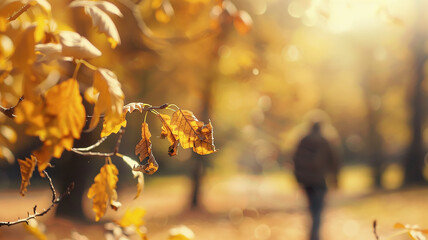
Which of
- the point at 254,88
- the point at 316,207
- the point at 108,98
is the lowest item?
the point at 108,98

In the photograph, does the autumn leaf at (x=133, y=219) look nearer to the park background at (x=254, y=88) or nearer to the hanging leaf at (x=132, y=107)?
the hanging leaf at (x=132, y=107)

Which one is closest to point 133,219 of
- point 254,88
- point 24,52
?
point 24,52

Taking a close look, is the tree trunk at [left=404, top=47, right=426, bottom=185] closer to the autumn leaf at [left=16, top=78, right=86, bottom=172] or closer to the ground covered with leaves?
the ground covered with leaves

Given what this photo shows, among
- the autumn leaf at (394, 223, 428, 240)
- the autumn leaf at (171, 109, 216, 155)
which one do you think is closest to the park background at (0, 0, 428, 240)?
the autumn leaf at (394, 223, 428, 240)

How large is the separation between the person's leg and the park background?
87cm

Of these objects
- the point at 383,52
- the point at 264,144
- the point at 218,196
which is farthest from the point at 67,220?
the point at 383,52

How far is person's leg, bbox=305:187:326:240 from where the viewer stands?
6.37 metres

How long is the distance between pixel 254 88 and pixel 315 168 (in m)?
5.78

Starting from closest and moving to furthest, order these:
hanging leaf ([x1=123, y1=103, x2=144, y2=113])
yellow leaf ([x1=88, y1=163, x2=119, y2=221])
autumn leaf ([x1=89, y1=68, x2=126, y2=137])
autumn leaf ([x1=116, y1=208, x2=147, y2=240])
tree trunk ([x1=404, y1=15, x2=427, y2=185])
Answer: autumn leaf ([x1=89, y1=68, x2=126, y2=137]) → hanging leaf ([x1=123, y1=103, x2=144, y2=113]) → yellow leaf ([x1=88, y1=163, x2=119, y2=221]) → autumn leaf ([x1=116, y1=208, x2=147, y2=240]) → tree trunk ([x1=404, y1=15, x2=427, y2=185])

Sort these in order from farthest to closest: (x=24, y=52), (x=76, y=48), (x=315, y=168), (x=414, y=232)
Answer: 1. (x=315, y=168)
2. (x=414, y=232)
3. (x=76, y=48)
4. (x=24, y=52)

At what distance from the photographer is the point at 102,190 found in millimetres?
1478


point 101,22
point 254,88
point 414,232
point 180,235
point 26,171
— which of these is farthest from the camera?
point 254,88

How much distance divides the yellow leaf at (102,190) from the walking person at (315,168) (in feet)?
17.1

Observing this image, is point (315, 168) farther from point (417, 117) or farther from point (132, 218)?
point (417, 117)
